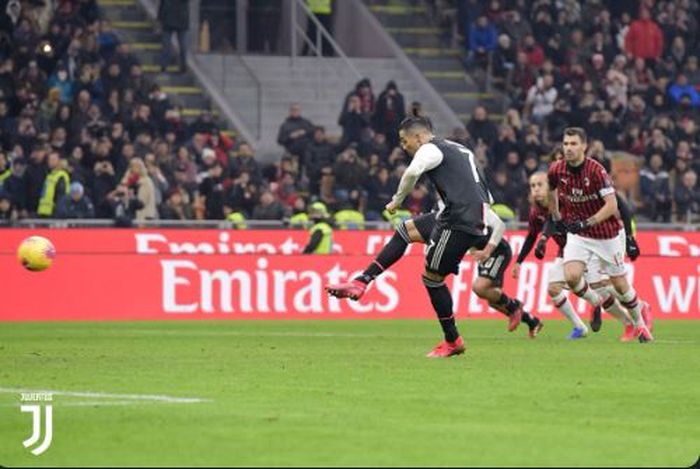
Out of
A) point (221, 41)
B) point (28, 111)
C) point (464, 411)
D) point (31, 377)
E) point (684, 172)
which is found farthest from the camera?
point (221, 41)

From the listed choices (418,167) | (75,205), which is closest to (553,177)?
(418,167)

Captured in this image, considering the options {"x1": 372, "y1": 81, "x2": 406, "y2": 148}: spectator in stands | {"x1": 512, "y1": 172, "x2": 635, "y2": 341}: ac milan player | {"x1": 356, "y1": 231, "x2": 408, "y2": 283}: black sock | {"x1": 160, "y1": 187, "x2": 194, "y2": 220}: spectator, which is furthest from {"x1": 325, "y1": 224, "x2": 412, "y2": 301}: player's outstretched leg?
{"x1": 372, "y1": 81, "x2": 406, "y2": 148}: spectator in stands

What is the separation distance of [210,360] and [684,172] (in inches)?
819

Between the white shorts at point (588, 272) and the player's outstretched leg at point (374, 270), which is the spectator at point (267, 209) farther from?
the player's outstretched leg at point (374, 270)

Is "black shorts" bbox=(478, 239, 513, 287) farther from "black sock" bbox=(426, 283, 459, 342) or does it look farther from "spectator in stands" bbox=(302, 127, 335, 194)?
"spectator in stands" bbox=(302, 127, 335, 194)

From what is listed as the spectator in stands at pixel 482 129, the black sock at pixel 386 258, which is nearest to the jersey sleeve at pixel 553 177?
the black sock at pixel 386 258

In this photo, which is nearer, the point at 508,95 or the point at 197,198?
the point at 197,198

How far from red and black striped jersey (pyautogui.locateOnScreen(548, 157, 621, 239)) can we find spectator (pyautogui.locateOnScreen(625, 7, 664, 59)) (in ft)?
64.9

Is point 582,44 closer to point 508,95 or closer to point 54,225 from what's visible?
point 508,95

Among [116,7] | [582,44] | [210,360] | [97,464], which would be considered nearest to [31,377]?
[210,360]

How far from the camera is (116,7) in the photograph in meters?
37.0

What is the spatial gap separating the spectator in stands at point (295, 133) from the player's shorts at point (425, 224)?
15.0 metres

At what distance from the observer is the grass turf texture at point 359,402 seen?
9.83 m

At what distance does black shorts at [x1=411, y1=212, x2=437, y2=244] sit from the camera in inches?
736
